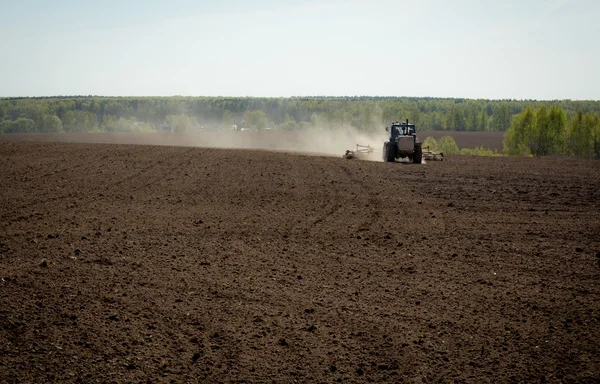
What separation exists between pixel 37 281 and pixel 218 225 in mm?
5617

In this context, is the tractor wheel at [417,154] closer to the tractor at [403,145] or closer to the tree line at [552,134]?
the tractor at [403,145]

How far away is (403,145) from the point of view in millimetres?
31188

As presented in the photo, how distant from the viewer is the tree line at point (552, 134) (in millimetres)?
74625

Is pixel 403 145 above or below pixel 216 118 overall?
below

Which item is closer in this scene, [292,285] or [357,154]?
[292,285]

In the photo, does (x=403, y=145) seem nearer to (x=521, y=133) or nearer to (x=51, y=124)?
(x=521, y=133)

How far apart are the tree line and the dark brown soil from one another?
5960 centimetres

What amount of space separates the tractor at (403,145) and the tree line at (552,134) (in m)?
47.9

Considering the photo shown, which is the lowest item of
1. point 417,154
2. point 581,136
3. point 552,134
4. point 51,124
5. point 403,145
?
point 417,154

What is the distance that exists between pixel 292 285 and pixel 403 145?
22.6 metres

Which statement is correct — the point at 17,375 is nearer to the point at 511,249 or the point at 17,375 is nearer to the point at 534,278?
the point at 534,278

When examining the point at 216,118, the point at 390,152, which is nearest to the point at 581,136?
the point at 390,152

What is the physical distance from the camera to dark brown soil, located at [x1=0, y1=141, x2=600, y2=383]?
22.6ft

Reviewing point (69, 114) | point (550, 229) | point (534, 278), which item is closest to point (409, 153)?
point (550, 229)
